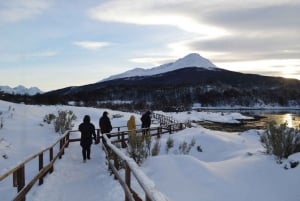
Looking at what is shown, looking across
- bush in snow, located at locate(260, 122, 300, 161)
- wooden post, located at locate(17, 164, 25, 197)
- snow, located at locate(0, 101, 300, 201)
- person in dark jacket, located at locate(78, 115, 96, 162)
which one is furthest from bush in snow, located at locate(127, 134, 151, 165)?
wooden post, located at locate(17, 164, 25, 197)

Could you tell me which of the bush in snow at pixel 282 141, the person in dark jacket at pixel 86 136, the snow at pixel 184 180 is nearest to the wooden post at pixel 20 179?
the snow at pixel 184 180

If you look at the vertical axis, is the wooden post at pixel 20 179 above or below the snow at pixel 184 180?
above

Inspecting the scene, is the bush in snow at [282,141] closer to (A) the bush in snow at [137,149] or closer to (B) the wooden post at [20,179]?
(A) the bush in snow at [137,149]

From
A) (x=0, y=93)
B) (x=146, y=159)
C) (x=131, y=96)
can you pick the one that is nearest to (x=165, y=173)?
(x=146, y=159)

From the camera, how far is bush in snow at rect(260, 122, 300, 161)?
12719mm

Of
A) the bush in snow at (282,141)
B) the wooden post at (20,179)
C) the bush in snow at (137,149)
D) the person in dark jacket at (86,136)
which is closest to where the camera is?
the wooden post at (20,179)

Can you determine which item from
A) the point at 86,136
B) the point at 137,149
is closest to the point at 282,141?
the point at 137,149

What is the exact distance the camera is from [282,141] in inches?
507

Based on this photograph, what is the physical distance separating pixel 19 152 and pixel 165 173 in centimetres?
893

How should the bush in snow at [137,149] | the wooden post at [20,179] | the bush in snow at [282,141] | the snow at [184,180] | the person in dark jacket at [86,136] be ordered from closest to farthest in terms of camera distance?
the wooden post at [20,179]
the snow at [184,180]
the bush in snow at [137,149]
the bush in snow at [282,141]
the person in dark jacket at [86,136]

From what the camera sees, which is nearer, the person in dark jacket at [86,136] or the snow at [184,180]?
the snow at [184,180]

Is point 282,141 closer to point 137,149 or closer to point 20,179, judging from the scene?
point 137,149

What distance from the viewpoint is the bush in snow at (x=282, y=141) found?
12.7 metres

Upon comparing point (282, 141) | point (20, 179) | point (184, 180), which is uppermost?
point (282, 141)
